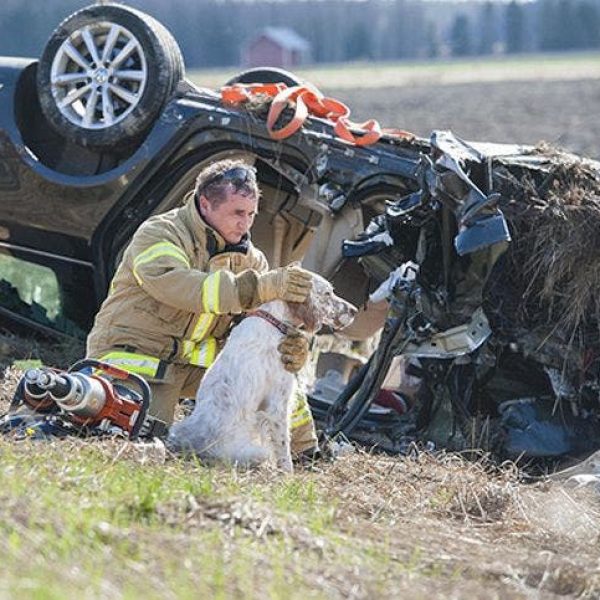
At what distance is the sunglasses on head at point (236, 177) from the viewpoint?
6.18 metres

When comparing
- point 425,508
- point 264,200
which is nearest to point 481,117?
point 264,200

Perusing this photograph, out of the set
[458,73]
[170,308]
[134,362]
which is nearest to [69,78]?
[170,308]

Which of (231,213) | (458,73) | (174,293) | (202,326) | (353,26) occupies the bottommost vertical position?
(353,26)

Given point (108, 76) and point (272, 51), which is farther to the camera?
point (272, 51)

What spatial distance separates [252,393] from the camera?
5.90m

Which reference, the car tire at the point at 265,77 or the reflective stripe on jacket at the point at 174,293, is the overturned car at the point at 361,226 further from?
the reflective stripe on jacket at the point at 174,293

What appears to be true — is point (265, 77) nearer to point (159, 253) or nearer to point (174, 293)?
point (159, 253)

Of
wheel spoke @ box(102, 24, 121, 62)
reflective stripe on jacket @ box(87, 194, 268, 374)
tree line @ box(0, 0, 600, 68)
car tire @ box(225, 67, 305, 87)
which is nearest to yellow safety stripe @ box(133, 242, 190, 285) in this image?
reflective stripe on jacket @ box(87, 194, 268, 374)

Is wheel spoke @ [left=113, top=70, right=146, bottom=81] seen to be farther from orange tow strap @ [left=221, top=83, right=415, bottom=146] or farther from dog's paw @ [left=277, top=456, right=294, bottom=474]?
dog's paw @ [left=277, top=456, right=294, bottom=474]

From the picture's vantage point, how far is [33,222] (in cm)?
796

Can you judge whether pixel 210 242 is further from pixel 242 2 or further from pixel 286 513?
pixel 242 2

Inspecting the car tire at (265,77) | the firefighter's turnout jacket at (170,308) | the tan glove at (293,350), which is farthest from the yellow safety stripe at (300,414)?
the car tire at (265,77)

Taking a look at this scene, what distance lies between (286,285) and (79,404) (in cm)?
92

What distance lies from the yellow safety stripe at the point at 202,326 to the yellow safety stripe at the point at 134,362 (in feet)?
0.69
